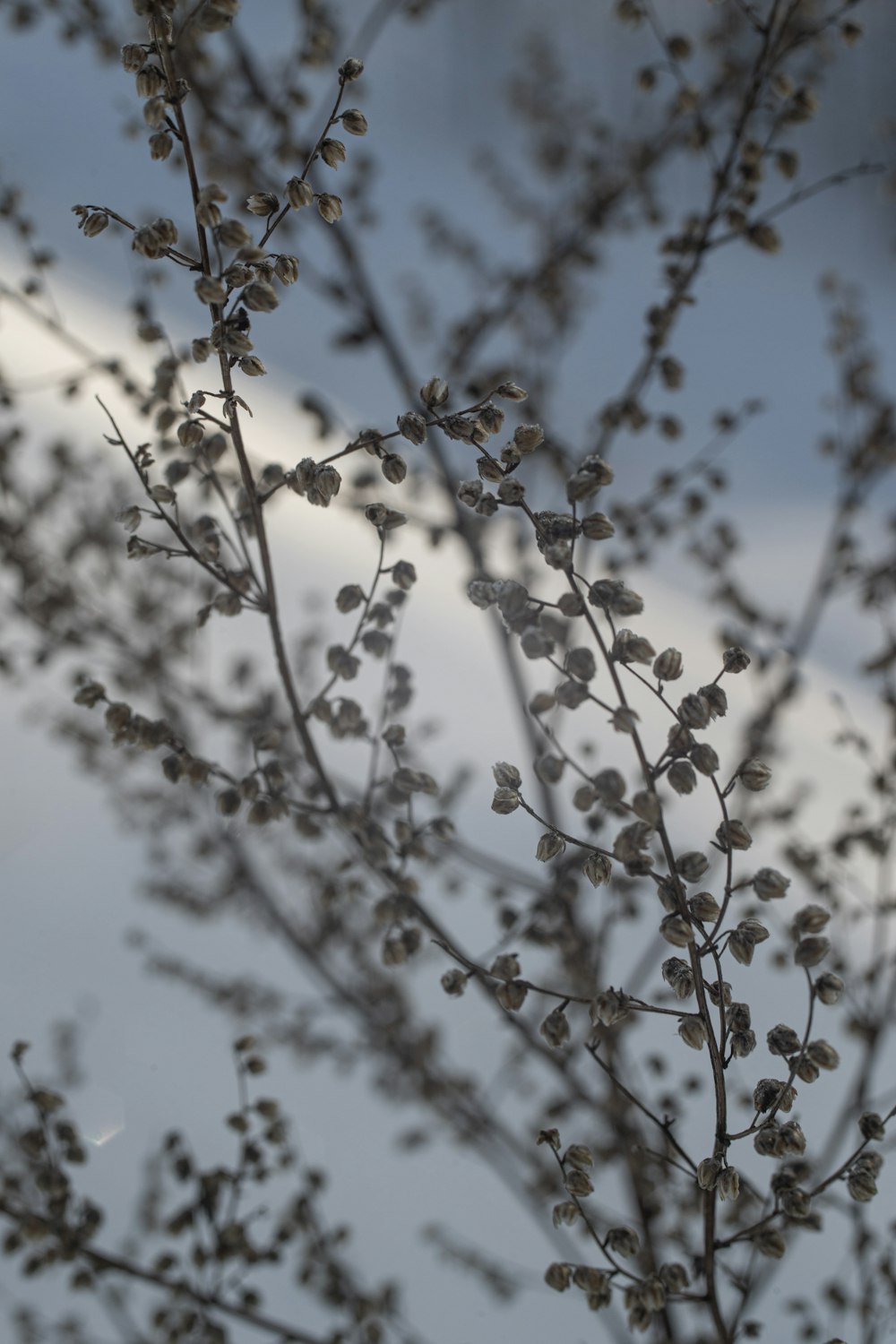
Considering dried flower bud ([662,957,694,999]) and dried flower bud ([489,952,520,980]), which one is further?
dried flower bud ([489,952,520,980])

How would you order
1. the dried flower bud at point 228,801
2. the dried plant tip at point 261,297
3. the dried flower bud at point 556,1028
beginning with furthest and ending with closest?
1. the dried flower bud at point 228,801
2. the dried flower bud at point 556,1028
3. the dried plant tip at point 261,297

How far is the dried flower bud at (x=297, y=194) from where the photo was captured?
0.58m

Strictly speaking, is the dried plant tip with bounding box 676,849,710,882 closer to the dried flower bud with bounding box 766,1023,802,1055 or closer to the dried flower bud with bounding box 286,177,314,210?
the dried flower bud with bounding box 766,1023,802,1055

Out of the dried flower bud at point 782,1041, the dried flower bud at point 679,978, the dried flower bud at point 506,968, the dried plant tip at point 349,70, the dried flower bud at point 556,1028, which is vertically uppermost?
the dried plant tip at point 349,70

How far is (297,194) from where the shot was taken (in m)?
0.59

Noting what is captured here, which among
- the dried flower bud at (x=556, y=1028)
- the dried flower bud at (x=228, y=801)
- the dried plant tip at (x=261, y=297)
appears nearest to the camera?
the dried plant tip at (x=261, y=297)

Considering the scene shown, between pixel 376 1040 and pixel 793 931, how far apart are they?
0.95 meters

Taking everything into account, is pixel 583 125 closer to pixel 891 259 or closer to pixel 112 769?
pixel 891 259

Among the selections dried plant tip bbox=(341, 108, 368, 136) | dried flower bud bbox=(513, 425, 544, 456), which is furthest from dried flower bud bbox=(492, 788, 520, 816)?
dried plant tip bbox=(341, 108, 368, 136)

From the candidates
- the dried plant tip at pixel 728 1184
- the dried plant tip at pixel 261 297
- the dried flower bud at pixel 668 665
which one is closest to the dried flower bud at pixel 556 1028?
the dried plant tip at pixel 728 1184

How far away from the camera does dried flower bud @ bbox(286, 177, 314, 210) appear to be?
22.9 inches

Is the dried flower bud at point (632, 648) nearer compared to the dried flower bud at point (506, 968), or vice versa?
the dried flower bud at point (632, 648)

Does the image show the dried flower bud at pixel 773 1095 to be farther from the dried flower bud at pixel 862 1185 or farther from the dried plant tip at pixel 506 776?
the dried plant tip at pixel 506 776

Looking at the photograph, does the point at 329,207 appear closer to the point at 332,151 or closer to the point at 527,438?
the point at 332,151
